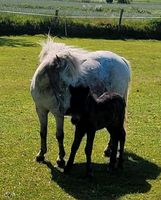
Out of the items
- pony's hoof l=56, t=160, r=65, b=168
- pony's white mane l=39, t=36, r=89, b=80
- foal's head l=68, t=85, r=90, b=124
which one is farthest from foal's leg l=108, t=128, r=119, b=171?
pony's white mane l=39, t=36, r=89, b=80

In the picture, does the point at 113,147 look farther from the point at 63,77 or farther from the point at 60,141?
the point at 63,77

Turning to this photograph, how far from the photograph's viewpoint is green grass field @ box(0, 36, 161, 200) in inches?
315

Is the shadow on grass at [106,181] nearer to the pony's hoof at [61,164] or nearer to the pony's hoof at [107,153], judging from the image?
the pony's hoof at [61,164]

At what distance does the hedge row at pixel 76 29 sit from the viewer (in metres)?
33.1

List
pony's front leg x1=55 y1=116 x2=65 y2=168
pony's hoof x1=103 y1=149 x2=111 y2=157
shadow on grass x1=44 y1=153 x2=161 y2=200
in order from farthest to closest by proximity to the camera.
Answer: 1. pony's hoof x1=103 y1=149 x2=111 y2=157
2. pony's front leg x1=55 y1=116 x2=65 y2=168
3. shadow on grass x1=44 y1=153 x2=161 y2=200

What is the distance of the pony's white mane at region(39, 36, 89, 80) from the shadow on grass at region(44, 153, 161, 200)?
5.55ft

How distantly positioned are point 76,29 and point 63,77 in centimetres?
2580

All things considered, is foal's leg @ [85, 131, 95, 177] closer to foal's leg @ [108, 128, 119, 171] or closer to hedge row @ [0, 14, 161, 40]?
foal's leg @ [108, 128, 119, 171]

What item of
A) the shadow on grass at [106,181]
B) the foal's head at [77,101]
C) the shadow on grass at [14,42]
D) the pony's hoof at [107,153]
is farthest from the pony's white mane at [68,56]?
the shadow on grass at [14,42]

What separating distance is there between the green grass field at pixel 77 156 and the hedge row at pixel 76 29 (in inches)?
614

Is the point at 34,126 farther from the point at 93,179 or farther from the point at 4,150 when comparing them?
the point at 93,179

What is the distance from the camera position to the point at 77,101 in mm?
8078

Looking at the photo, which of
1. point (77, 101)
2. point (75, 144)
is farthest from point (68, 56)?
point (75, 144)

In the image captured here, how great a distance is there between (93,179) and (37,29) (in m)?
25.9
